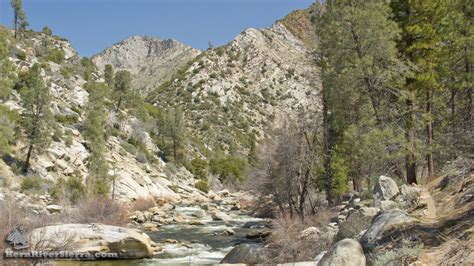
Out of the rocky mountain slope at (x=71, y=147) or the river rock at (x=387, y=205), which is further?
the rocky mountain slope at (x=71, y=147)

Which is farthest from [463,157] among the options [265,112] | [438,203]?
[265,112]

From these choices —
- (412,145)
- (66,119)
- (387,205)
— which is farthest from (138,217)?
(387,205)

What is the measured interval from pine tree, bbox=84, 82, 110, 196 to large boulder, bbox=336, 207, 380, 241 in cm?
2771

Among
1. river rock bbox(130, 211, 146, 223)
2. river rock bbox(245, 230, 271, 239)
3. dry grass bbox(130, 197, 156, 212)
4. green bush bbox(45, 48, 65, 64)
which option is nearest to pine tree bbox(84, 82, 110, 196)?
dry grass bbox(130, 197, 156, 212)

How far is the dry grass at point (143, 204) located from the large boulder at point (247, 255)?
2275 cm

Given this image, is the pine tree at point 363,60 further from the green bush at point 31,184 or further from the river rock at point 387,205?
the green bush at point 31,184

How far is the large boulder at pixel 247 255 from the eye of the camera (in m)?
17.4

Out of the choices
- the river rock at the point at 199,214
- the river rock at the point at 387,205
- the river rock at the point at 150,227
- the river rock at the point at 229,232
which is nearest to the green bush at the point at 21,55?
the river rock at the point at 199,214

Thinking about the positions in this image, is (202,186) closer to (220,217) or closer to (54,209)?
(220,217)

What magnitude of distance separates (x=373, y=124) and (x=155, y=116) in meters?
64.4

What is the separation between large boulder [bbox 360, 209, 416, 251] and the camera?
34.4 feet

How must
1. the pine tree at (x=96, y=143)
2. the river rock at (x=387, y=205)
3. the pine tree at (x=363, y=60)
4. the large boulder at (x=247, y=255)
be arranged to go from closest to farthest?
the river rock at (x=387, y=205), the large boulder at (x=247, y=255), the pine tree at (x=363, y=60), the pine tree at (x=96, y=143)

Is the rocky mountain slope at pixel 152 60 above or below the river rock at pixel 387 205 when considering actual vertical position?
above

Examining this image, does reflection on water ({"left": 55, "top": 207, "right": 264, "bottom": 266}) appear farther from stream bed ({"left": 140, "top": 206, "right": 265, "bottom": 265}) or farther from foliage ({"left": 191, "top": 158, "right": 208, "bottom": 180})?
foliage ({"left": 191, "top": 158, "right": 208, "bottom": 180})
